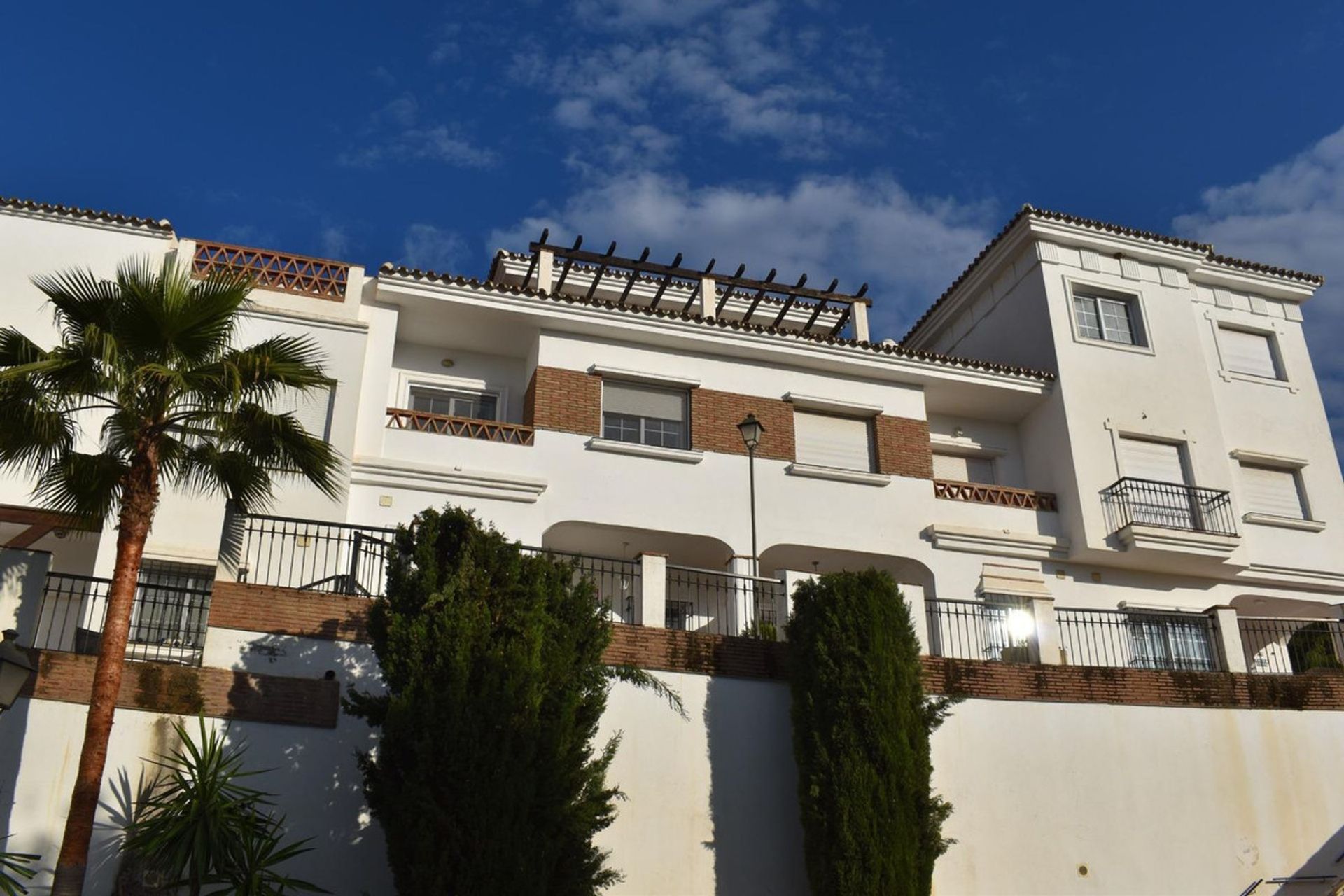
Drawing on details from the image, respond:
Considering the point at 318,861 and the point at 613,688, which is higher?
the point at 613,688

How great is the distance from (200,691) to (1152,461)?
16.4 metres

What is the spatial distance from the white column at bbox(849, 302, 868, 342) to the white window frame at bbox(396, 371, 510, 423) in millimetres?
6909

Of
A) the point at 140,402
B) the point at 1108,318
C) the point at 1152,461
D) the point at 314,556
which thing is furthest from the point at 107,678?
the point at 1108,318

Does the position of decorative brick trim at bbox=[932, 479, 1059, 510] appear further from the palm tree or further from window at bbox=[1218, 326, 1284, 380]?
the palm tree

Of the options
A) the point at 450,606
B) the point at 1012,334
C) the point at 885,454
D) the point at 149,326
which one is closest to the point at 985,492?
the point at 885,454

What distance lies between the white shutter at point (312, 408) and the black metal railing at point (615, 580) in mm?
3619

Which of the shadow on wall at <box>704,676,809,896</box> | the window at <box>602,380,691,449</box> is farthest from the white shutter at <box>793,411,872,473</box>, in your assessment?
the shadow on wall at <box>704,676,809,896</box>

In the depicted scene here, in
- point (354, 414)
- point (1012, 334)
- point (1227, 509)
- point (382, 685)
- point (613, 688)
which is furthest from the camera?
point (1012, 334)

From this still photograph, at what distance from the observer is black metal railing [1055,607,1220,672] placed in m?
16.8

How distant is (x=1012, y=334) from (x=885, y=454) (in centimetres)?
462

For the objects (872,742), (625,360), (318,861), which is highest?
(625,360)

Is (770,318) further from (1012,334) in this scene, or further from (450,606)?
(450,606)

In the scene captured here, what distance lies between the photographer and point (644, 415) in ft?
62.2

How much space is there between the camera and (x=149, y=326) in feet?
34.2
